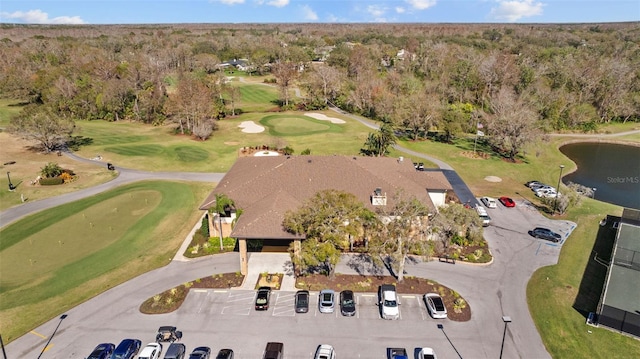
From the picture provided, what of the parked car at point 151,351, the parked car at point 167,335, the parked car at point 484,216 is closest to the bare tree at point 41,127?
the parked car at point 167,335

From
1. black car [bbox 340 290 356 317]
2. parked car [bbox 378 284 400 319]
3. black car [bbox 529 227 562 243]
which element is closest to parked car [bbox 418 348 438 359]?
parked car [bbox 378 284 400 319]

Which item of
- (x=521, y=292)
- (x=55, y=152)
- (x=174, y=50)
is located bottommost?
(x=521, y=292)

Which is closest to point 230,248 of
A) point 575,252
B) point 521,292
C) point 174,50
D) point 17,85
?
point 521,292

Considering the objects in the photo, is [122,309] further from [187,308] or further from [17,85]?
[17,85]

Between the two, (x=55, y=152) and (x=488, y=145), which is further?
(x=488, y=145)

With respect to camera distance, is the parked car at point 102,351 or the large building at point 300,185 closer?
the parked car at point 102,351

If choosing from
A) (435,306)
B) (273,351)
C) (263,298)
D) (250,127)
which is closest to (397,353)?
(435,306)

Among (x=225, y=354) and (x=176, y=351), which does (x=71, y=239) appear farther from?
(x=225, y=354)

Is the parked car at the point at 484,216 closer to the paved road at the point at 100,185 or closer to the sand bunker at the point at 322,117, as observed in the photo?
the paved road at the point at 100,185
